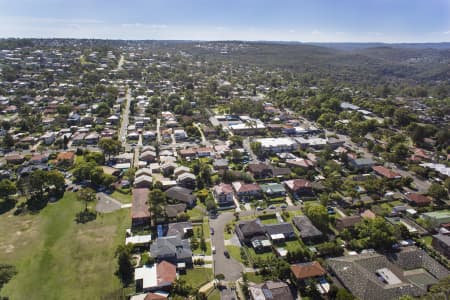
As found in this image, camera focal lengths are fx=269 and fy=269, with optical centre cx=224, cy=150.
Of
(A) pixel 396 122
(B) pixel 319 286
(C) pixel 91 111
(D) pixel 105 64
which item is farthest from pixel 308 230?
(D) pixel 105 64

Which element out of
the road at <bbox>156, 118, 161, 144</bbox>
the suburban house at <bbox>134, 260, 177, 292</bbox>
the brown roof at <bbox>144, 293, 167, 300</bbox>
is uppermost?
the road at <bbox>156, 118, 161, 144</bbox>

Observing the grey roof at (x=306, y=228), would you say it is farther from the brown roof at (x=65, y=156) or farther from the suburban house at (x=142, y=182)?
the brown roof at (x=65, y=156)

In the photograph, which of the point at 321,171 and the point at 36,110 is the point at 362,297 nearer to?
the point at 321,171

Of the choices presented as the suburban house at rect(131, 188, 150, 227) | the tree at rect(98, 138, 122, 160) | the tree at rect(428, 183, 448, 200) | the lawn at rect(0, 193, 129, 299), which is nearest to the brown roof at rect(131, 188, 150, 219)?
Result: the suburban house at rect(131, 188, 150, 227)

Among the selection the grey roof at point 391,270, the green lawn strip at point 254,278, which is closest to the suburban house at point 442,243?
the grey roof at point 391,270

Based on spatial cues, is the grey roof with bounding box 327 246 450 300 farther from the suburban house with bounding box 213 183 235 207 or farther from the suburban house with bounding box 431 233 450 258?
the suburban house with bounding box 213 183 235 207
